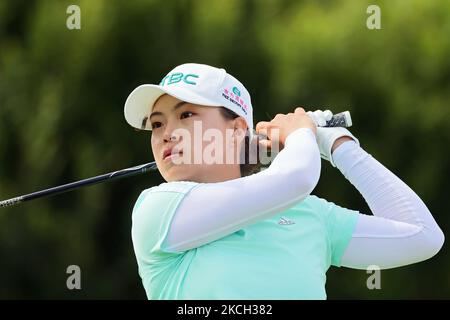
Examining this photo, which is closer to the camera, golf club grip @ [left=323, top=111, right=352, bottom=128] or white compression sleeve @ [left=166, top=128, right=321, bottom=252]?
white compression sleeve @ [left=166, top=128, right=321, bottom=252]

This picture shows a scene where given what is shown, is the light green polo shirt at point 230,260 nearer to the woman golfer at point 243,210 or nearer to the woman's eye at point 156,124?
the woman golfer at point 243,210

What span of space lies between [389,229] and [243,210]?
1.04 ft

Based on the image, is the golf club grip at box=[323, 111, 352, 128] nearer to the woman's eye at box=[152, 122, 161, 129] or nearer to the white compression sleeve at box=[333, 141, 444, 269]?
the white compression sleeve at box=[333, 141, 444, 269]

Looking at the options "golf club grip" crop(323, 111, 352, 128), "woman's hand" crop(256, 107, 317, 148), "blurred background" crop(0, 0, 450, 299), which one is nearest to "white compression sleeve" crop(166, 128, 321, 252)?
"woman's hand" crop(256, 107, 317, 148)

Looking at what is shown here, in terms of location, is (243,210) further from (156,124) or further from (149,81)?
(149,81)

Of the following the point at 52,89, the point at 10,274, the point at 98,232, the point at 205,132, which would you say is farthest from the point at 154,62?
the point at 205,132

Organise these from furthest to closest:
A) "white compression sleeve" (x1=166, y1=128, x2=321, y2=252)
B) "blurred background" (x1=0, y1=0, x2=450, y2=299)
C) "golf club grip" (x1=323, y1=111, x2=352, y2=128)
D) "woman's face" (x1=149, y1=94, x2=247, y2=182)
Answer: "blurred background" (x1=0, y1=0, x2=450, y2=299), "golf club grip" (x1=323, y1=111, x2=352, y2=128), "woman's face" (x1=149, y1=94, x2=247, y2=182), "white compression sleeve" (x1=166, y1=128, x2=321, y2=252)

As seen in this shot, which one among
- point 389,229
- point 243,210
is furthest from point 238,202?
point 389,229

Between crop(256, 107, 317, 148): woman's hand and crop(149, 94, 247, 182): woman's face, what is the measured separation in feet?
0.21

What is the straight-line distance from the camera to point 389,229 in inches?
60.9

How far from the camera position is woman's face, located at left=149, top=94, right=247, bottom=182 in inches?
57.5

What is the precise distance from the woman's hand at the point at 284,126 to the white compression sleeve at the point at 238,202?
14cm

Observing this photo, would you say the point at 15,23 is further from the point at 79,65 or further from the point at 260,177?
the point at 260,177

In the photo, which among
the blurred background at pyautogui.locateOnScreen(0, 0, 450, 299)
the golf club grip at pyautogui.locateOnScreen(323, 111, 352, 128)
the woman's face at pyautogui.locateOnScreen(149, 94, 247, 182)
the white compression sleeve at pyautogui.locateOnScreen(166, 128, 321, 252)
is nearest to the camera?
the white compression sleeve at pyautogui.locateOnScreen(166, 128, 321, 252)
